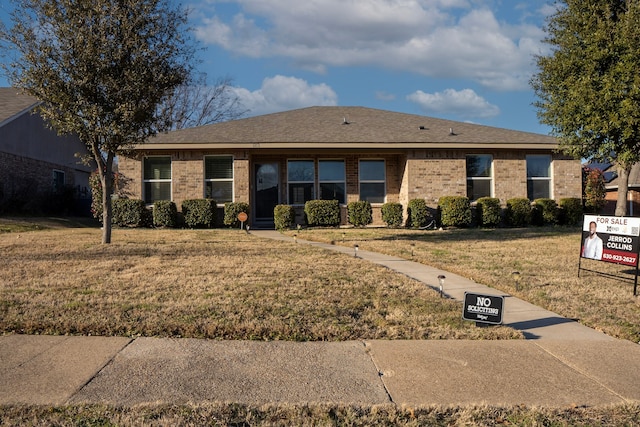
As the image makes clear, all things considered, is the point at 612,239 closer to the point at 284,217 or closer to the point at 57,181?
the point at 284,217

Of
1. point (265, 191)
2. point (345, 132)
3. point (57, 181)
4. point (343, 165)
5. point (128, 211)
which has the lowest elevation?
point (128, 211)

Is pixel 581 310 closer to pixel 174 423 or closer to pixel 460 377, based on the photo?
pixel 460 377

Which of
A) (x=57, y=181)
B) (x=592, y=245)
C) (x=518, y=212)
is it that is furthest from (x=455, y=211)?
(x=57, y=181)

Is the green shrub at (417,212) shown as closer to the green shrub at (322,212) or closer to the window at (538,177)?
the green shrub at (322,212)

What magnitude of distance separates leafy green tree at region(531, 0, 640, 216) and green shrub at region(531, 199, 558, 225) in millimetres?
6561

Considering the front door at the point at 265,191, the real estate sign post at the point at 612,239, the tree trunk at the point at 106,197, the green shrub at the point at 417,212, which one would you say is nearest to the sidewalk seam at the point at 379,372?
the real estate sign post at the point at 612,239

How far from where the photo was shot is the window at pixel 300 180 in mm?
19234

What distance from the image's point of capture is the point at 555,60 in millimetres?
10961

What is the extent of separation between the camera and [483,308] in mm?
5375

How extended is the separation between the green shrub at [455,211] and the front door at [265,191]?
6156 millimetres

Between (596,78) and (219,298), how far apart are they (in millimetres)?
8097

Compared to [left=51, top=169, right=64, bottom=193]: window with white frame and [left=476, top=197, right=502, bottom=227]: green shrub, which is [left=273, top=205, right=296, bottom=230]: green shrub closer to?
[left=476, top=197, right=502, bottom=227]: green shrub

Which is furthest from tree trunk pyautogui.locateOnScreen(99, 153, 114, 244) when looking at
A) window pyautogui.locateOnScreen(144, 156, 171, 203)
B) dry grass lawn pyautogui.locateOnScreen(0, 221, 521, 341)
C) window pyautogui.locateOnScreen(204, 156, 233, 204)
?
window pyautogui.locateOnScreen(204, 156, 233, 204)

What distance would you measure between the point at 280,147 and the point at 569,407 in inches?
594
